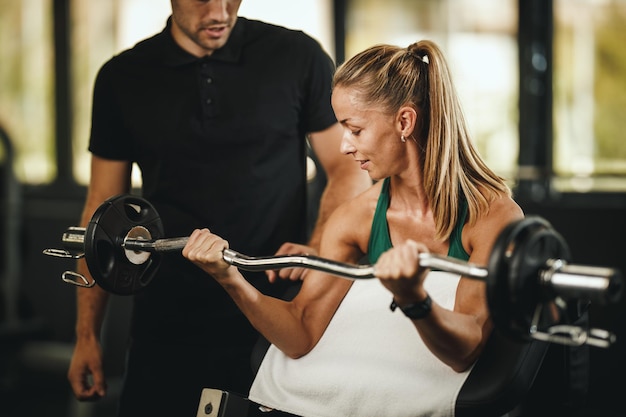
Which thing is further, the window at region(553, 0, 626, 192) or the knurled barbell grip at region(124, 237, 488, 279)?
the window at region(553, 0, 626, 192)

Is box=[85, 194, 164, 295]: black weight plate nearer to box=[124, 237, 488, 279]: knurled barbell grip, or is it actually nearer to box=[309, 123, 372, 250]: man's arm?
box=[124, 237, 488, 279]: knurled barbell grip

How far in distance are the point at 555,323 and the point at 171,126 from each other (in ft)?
3.49

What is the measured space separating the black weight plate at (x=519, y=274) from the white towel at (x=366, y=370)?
0.91 feet

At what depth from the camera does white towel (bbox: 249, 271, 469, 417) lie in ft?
5.12

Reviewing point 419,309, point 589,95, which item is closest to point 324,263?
point 419,309

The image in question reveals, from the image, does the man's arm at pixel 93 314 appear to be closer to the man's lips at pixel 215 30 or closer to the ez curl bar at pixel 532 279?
the man's lips at pixel 215 30

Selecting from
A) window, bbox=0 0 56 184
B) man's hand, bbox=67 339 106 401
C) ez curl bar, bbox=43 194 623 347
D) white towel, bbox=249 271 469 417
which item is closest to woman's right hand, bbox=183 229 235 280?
ez curl bar, bbox=43 194 623 347

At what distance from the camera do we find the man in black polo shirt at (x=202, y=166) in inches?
79.9

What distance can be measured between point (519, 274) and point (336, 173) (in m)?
0.91

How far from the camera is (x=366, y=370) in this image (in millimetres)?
1633

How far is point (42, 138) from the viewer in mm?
5316

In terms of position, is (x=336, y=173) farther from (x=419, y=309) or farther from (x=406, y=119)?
(x=419, y=309)

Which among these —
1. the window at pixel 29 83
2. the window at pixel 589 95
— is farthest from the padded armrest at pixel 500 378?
the window at pixel 29 83

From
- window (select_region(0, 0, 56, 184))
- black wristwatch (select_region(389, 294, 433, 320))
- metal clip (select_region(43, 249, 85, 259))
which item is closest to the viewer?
black wristwatch (select_region(389, 294, 433, 320))
